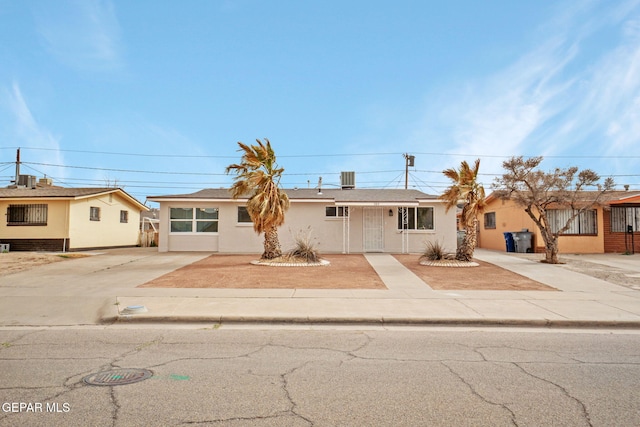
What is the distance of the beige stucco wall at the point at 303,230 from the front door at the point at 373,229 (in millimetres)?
209

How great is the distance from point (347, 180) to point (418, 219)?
6.53 meters

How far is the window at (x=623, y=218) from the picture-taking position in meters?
24.3

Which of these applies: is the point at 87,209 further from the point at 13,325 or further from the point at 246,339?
the point at 246,339

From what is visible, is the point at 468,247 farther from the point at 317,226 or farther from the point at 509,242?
the point at 509,242

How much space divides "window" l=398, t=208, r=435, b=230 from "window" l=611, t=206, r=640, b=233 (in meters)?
10.00

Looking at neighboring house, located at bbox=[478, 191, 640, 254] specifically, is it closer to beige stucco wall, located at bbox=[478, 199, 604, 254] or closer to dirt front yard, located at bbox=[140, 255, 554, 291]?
beige stucco wall, located at bbox=[478, 199, 604, 254]

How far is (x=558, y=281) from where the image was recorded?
1342 cm

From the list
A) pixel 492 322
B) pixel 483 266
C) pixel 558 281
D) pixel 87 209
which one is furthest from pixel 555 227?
pixel 87 209

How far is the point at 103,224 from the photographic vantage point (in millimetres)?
26016

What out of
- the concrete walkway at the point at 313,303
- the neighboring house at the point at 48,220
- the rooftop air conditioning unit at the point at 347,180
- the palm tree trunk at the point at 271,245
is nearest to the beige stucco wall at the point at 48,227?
the neighboring house at the point at 48,220

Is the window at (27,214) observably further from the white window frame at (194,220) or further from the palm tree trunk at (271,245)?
the palm tree trunk at (271,245)

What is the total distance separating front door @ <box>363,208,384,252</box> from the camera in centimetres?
2339

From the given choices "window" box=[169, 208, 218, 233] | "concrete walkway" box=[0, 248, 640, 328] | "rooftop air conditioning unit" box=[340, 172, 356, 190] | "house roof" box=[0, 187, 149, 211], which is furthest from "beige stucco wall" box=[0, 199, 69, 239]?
"rooftop air conditioning unit" box=[340, 172, 356, 190]

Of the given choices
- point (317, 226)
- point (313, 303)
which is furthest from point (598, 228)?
point (313, 303)
